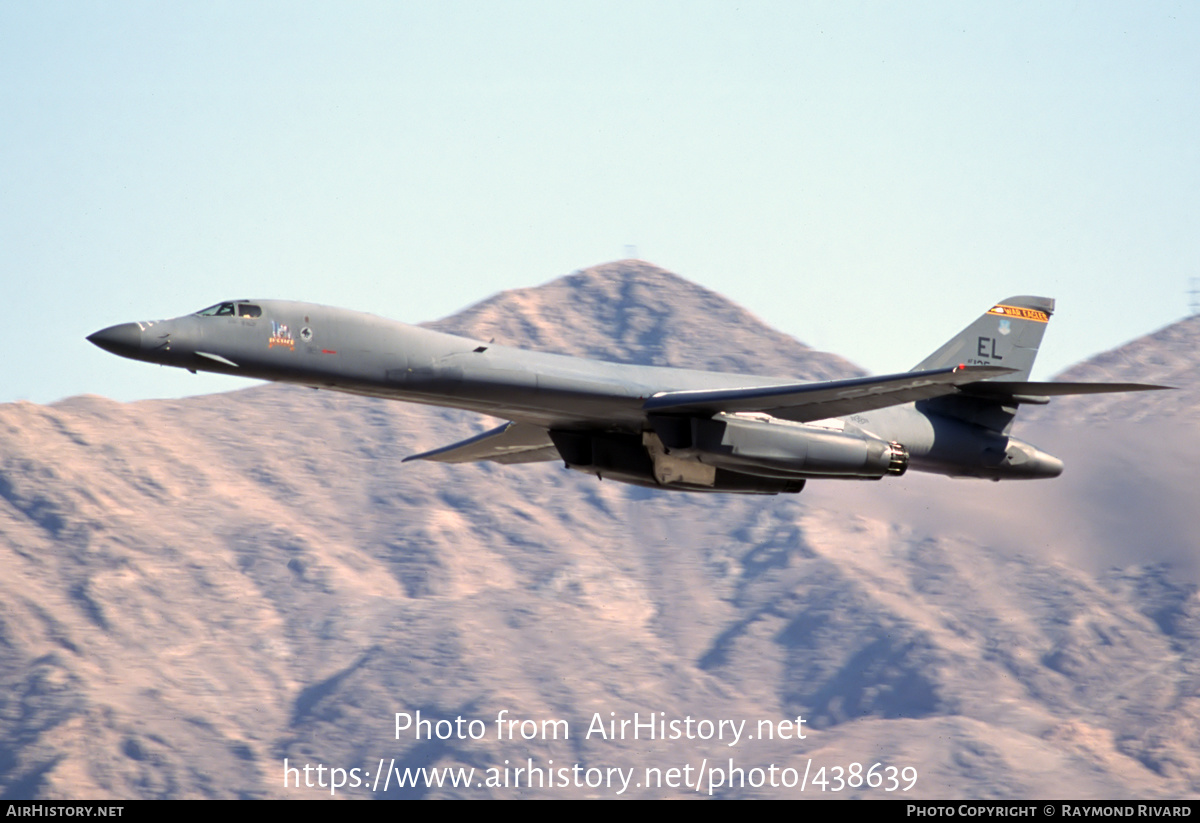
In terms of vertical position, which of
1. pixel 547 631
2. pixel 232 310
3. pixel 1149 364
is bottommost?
pixel 547 631

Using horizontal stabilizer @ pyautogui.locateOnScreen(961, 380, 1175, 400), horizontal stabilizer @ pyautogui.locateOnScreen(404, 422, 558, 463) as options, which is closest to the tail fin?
horizontal stabilizer @ pyautogui.locateOnScreen(961, 380, 1175, 400)

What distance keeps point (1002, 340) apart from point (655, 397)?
11624 mm

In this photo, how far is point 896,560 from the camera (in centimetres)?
14762

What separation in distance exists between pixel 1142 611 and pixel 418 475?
80530mm

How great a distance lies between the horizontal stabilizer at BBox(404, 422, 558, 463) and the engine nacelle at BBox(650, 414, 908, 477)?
16.3ft

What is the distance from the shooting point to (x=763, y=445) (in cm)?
2872

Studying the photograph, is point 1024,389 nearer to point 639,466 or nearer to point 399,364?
point 639,466

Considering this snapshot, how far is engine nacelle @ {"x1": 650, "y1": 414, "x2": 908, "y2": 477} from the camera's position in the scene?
94.0 feet

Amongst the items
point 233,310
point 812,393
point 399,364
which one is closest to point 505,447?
point 399,364

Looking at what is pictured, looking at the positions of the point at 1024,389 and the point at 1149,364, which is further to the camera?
the point at 1149,364

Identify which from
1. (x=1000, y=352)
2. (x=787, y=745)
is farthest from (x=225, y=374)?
(x=787, y=745)

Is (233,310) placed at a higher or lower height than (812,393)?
higher

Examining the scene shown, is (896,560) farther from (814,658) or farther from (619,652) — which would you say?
(619,652)

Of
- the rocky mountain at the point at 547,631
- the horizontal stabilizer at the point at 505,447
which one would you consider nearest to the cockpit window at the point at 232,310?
the horizontal stabilizer at the point at 505,447
